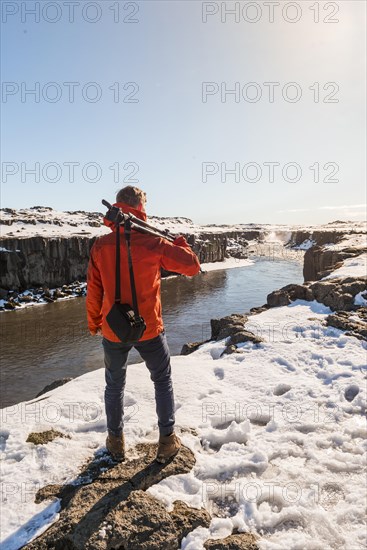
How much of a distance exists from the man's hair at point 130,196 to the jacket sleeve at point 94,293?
2.19 feet

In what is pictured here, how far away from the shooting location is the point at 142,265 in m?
4.00

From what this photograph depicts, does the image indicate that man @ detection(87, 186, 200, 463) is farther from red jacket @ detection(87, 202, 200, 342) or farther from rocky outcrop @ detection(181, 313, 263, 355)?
rocky outcrop @ detection(181, 313, 263, 355)

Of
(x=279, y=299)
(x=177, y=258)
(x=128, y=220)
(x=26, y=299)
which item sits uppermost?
(x=128, y=220)

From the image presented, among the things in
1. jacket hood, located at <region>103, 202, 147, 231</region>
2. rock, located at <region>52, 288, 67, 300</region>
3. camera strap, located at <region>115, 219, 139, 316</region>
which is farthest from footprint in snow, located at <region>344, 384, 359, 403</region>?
rock, located at <region>52, 288, 67, 300</region>

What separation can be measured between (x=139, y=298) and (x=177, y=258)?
0.63 metres

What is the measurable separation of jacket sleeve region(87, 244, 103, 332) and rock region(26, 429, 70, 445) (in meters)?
1.65

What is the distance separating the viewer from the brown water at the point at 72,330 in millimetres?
14328

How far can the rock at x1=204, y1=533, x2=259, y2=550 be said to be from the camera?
10.6ft

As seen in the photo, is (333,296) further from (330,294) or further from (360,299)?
(360,299)

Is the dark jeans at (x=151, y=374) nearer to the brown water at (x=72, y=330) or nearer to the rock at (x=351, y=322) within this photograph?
the rock at (x=351, y=322)

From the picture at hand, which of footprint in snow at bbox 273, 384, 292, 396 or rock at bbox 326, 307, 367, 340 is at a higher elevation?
rock at bbox 326, 307, 367, 340

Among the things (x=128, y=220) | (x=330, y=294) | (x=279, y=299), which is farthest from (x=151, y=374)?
(x=279, y=299)

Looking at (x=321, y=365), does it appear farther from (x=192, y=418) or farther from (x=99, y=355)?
(x=99, y=355)

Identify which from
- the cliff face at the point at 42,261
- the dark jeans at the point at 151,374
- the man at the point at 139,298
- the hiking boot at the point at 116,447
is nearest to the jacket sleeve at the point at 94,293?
the man at the point at 139,298
